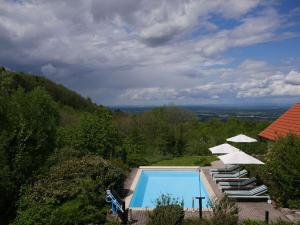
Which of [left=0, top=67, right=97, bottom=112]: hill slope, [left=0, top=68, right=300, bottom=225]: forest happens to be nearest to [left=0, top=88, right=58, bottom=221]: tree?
[left=0, top=68, right=300, bottom=225]: forest

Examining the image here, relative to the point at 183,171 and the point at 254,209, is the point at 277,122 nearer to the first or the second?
the point at 183,171

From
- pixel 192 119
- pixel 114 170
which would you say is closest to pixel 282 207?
pixel 114 170

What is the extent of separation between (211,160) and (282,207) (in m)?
11.8

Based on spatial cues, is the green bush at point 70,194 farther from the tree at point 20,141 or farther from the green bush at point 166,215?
the green bush at point 166,215

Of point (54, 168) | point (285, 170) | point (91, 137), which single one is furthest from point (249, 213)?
point (91, 137)

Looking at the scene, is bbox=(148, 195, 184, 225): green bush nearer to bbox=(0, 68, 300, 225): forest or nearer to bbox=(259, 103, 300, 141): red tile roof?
bbox=(0, 68, 300, 225): forest

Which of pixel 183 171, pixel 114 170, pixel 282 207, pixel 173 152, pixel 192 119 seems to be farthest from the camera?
pixel 192 119

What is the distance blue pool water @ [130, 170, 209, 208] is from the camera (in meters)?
16.4

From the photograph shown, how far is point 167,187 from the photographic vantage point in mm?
19438

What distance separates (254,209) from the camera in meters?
13.8

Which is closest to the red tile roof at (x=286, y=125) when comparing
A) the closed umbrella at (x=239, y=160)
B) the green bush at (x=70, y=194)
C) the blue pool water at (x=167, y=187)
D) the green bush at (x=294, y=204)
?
the closed umbrella at (x=239, y=160)

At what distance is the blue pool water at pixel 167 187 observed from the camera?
53.7 ft

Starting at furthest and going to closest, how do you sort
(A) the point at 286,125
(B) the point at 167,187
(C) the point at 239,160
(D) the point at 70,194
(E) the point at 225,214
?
(A) the point at 286,125 < (B) the point at 167,187 < (C) the point at 239,160 < (D) the point at 70,194 < (E) the point at 225,214

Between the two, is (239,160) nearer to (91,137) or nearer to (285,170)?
(285,170)
